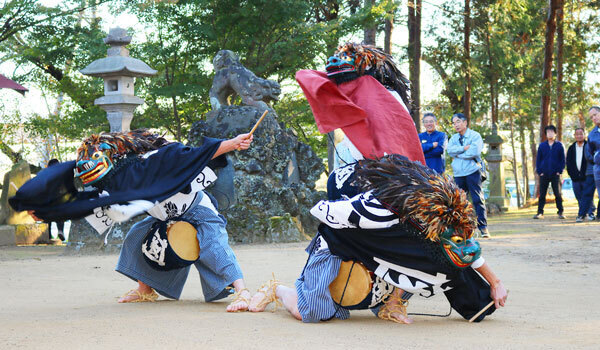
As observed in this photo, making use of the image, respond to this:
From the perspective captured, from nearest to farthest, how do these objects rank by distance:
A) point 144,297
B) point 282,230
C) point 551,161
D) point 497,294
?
point 497,294
point 144,297
point 282,230
point 551,161

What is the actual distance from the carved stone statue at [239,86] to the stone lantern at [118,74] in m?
1.24

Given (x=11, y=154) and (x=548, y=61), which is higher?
(x=548, y=61)

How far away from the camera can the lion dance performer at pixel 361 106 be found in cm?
367

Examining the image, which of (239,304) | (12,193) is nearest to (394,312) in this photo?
(239,304)

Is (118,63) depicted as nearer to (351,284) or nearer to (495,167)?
(351,284)

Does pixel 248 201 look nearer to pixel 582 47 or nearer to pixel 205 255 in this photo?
pixel 205 255

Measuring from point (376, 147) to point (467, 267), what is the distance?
845mm

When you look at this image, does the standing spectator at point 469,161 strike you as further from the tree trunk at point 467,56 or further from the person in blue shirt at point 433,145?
the tree trunk at point 467,56

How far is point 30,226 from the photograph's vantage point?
12328mm

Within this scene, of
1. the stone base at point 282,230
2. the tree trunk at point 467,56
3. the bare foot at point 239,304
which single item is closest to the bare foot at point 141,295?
the bare foot at point 239,304

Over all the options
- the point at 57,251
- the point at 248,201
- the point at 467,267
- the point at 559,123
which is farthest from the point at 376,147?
the point at 559,123

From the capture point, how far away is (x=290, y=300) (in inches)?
148

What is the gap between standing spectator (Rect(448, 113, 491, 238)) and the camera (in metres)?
9.28

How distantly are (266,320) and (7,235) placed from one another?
940 centimetres
